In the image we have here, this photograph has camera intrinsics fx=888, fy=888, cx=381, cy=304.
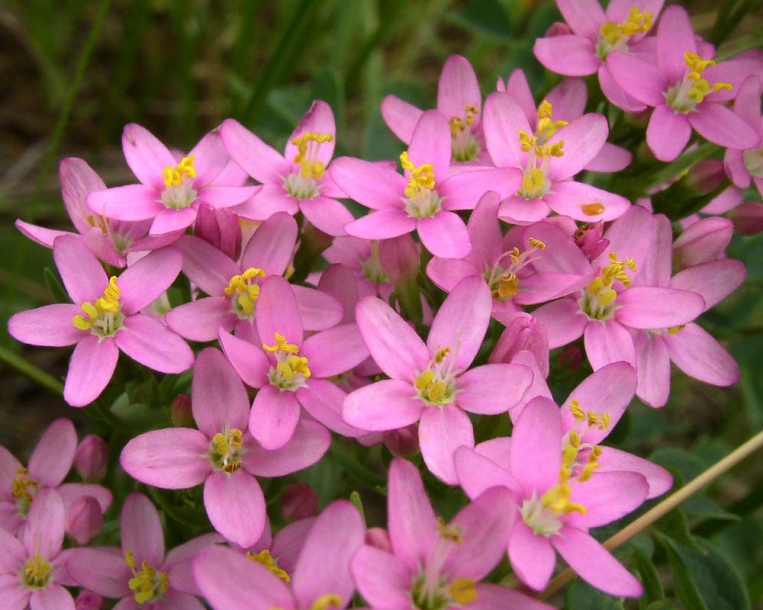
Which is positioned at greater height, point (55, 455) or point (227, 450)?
point (227, 450)

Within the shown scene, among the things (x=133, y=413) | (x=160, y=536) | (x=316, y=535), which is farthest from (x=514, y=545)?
(x=133, y=413)

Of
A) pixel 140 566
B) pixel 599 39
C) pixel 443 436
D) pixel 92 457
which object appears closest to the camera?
pixel 443 436

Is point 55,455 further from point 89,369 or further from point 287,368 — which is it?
point 287,368

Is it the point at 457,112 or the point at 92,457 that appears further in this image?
the point at 457,112

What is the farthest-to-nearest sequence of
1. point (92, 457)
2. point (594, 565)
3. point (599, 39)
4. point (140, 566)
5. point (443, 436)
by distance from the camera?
point (599, 39), point (92, 457), point (140, 566), point (443, 436), point (594, 565)

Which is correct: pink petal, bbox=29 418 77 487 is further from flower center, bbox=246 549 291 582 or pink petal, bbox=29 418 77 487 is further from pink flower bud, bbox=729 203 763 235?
pink flower bud, bbox=729 203 763 235

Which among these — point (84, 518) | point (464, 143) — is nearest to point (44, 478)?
point (84, 518)

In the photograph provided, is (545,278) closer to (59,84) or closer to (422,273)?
(422,273)
